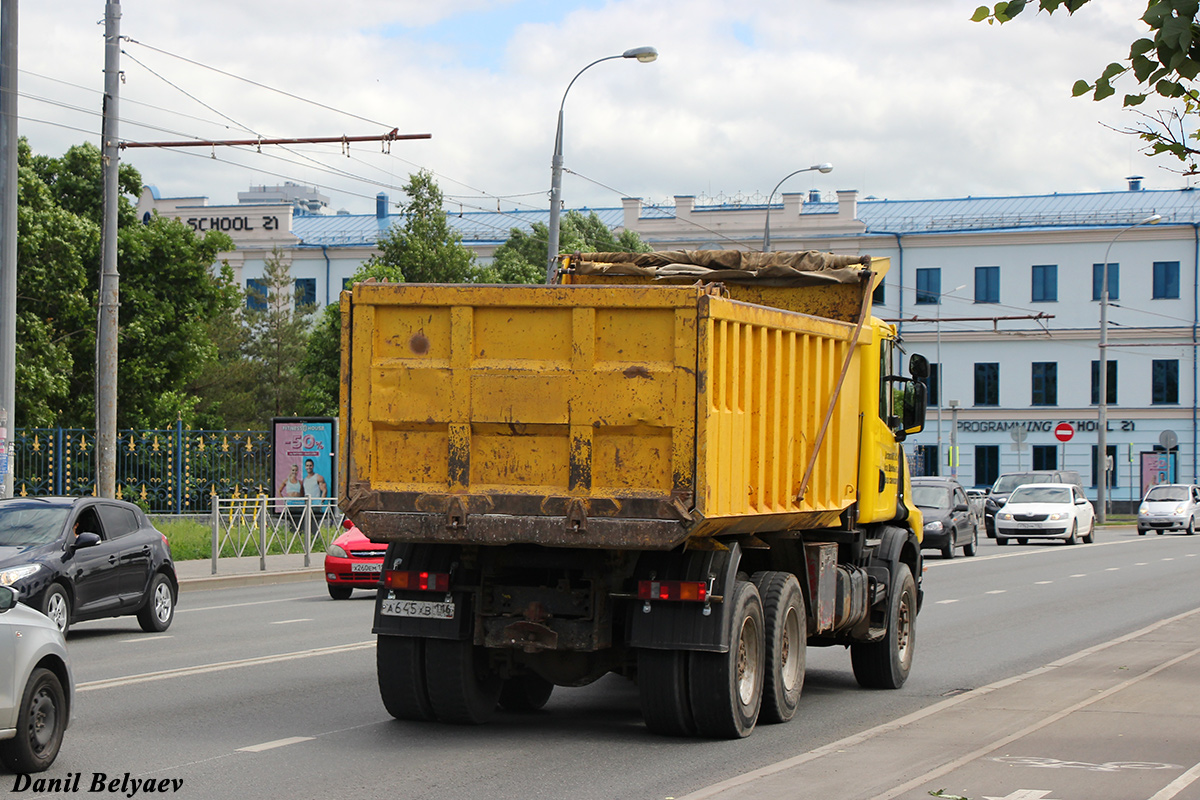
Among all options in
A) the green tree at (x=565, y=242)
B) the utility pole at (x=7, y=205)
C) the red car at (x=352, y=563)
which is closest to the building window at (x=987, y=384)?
the green tree at (x=565, y=242)

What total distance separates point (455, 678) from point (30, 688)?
2675 mm

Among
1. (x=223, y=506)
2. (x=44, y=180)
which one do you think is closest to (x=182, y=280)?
(x=44, y=180)

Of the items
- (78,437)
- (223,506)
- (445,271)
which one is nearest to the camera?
(223,506)

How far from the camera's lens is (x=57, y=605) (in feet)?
48.2

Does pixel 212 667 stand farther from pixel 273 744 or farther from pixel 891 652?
pixel 891 652

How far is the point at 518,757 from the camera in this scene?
8984 mm

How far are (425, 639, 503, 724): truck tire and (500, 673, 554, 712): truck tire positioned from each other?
75 cm

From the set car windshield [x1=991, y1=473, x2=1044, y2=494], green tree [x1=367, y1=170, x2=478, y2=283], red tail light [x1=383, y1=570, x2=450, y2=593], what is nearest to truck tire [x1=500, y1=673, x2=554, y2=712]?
red tail light [x1=383, y1=570, x2=450, y2=593]

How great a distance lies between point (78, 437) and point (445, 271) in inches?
666

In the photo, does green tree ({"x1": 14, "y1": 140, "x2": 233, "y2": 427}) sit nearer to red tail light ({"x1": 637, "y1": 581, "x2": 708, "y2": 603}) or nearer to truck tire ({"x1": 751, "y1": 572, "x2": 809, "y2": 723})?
truck tire ({"x1": 751, "y1": 572, "x2": 809, "y2": 723})

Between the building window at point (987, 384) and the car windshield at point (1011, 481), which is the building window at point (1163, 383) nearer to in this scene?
the building window at point (987, 384)

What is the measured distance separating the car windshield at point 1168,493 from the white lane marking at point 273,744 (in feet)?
146

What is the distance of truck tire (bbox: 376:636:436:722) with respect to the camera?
9.78 metres

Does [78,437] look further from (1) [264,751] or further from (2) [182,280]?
(1) [264,751]
